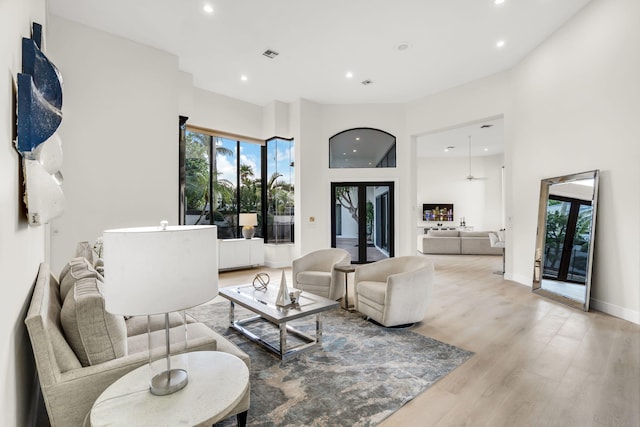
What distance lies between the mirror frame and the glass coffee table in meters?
3.41

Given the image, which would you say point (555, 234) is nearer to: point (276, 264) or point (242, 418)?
point (242, 418)

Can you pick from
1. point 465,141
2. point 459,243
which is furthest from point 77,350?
point 465,141

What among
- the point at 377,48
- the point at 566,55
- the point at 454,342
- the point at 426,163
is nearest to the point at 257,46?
the point at 377,48

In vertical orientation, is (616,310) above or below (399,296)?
below

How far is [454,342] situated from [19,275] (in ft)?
10.7

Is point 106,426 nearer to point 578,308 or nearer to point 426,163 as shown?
point 578,308

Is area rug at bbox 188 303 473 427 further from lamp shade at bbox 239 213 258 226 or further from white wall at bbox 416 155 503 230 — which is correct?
white wall at bbox 416 155 503 230

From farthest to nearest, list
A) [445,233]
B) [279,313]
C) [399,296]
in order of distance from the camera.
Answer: [445,233] < [399,296] < [279,313]

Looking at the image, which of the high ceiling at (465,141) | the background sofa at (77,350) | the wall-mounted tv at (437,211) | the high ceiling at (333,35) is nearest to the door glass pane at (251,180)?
the high ceiling at (333,35)

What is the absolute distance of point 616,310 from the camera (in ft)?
12.1

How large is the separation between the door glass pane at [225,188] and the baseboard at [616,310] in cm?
640

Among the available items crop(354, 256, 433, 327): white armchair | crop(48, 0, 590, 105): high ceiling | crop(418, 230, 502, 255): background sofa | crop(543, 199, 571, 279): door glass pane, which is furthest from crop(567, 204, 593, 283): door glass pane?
crop(418, 230, 502, 255): background sofa

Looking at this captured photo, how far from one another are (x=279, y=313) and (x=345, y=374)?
2.40ft

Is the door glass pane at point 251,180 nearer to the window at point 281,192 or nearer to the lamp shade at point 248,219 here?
the window at point 281,192
